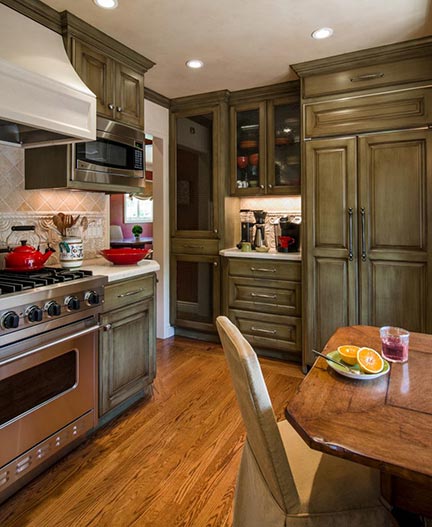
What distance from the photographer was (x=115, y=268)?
2514 millimetres

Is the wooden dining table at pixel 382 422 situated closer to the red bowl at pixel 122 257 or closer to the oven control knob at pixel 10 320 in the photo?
the oven control knob at pixel 10 320

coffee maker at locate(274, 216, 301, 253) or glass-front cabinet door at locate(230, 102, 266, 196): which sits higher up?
glass-front cabinet door at locate(230, 102, 266, 196)

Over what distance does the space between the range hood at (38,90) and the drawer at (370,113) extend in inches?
67.9

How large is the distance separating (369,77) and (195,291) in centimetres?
247

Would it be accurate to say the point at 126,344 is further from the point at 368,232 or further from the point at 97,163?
the point at 368,232

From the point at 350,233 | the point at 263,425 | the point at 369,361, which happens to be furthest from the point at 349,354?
the point at 350,233

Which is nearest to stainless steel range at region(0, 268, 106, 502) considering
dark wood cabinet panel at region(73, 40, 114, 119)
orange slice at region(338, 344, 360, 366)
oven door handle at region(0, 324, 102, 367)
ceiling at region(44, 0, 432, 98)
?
oven door handle at region(0, 324, 102, 367)

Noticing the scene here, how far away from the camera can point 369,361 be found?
126 centimetres

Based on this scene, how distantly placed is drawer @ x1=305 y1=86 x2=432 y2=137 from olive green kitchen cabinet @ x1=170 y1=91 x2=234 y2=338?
3.46ft

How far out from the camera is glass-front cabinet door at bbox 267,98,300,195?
354 centimetres

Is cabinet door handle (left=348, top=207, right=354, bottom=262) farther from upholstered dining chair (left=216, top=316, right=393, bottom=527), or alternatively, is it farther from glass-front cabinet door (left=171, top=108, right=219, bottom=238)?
upholstered dining chair (left=216, top=316, right=393, bottom=527)

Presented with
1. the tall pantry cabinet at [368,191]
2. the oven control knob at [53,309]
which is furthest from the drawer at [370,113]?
the oven control knob at [53,309]

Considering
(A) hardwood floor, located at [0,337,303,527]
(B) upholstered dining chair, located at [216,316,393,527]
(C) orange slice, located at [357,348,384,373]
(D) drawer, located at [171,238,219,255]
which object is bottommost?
(A) hardwood floor, located at [0,337,303,527]

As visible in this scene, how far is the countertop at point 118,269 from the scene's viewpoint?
2.31 metres
